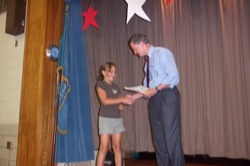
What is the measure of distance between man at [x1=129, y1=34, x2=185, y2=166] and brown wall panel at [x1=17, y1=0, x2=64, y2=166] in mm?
825

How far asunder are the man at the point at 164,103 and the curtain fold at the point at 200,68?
73cm

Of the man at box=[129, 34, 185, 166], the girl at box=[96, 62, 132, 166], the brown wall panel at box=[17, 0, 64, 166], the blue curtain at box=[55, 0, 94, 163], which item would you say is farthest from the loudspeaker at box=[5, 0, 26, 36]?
the man at box=[129, 34, 185, 166]

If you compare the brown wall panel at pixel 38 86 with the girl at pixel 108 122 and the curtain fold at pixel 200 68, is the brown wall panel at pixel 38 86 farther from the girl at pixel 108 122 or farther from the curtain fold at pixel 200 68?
the curtain fold at pixel 200 68

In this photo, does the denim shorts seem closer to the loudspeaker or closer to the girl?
the girl

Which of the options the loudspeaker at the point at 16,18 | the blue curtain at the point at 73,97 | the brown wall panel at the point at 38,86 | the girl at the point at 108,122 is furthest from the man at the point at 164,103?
the loudspeaker at the point at 16,18

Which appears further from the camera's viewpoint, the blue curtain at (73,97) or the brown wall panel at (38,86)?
the blue curtain at (73,97)

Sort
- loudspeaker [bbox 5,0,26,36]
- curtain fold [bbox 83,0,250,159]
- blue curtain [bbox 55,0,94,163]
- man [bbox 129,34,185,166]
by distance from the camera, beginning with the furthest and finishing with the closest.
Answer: curtain fold [bbox 83,0,250,159]
loudspeaker [bbox 5,0,26,36]
blue curtain [bbox 55,0,94,163]
man [bbox 129,34,185,166]

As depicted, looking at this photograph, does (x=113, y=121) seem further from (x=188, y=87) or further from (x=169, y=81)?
(x=188, y=87)

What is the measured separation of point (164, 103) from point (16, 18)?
5.88 ft

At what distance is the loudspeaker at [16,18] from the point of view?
2486 mm

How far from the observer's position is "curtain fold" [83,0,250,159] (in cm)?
259

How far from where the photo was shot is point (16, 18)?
8.29 feet

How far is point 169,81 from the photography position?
209cm

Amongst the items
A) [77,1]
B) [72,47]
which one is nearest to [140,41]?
[72,47]
